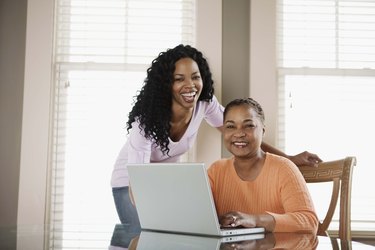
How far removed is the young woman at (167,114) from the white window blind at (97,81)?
14.5 inches

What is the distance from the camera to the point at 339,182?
2.08 m

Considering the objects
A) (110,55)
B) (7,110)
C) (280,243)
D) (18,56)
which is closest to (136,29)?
(110,55)

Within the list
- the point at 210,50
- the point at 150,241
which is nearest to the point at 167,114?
the point at 210,50

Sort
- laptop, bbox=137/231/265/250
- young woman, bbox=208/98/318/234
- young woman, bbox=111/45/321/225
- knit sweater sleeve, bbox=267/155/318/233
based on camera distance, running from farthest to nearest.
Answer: young woman, bbox=111/45/321/225 < young woman, bbox=208/98/318/234 < knit sweater sleeve, bbox=267/155/318/233 < laptop, bbox=137/231/265/250

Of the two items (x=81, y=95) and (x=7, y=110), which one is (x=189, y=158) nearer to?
A: (x=81, y=95)

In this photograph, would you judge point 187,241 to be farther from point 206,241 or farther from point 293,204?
point 293,204

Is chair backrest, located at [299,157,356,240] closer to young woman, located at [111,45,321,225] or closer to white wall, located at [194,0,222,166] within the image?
young woman, located at [111,45,321,225]

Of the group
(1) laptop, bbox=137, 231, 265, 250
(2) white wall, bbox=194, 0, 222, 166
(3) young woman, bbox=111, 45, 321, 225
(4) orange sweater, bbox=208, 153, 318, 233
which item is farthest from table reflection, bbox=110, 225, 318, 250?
(2) white wall, bbox=194, 0, 222, 166

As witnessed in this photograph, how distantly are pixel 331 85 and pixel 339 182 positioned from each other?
0.94 m

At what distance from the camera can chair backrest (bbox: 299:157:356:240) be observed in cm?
201

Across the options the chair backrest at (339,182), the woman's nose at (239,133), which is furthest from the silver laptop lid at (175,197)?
the chair backrest at (339,182)

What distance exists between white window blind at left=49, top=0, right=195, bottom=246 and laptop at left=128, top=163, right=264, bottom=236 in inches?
48.7

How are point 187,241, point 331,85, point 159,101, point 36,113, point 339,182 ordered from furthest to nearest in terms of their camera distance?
point 331,85 < point 36,113 < point 159,101 < point 339,182 < point 187,241

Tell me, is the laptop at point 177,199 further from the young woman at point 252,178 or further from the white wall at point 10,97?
the white wall at point 10,97
